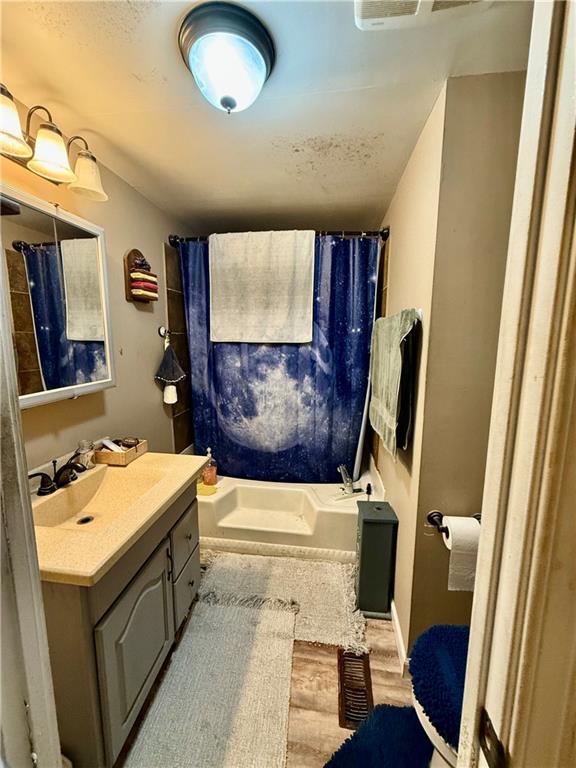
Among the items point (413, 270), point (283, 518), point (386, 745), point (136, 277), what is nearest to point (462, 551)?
point (386, 745)

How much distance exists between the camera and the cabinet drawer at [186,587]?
147cm

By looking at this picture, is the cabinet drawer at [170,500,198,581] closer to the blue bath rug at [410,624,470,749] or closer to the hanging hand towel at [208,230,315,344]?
the blue bath rug at [410,624,470,749]

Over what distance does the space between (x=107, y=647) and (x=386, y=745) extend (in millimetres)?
1010

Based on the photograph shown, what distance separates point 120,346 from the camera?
180 centimetres

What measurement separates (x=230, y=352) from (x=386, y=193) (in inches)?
57.5

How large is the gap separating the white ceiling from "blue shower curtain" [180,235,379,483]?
59cm

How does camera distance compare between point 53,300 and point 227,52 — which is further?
point 53,300

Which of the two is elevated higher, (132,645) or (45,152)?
(45,152)

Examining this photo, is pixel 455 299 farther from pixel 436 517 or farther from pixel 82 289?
pixel 82 289

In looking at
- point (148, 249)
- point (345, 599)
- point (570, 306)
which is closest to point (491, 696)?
point (570, 306)

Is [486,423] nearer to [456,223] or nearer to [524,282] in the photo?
[456,223]

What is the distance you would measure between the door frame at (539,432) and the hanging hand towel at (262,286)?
193 centimetres

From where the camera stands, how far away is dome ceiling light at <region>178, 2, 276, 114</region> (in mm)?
870

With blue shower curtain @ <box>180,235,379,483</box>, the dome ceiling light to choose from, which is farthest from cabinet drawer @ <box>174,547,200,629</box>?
the dome ceiling light
